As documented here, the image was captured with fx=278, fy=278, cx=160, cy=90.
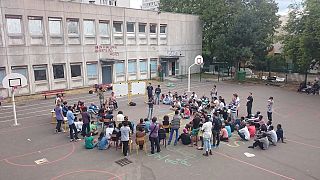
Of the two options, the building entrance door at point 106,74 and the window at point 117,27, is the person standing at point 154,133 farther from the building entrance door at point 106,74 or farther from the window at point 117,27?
the window at point 117,27

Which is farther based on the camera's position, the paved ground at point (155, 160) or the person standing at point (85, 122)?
the person standing at point (85, 122)

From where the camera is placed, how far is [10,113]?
877 inches

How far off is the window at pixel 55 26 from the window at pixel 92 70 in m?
5.23

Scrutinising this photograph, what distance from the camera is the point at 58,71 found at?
3127 cm

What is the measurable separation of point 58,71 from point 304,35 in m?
27.4

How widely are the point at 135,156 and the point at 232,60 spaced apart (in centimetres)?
2971

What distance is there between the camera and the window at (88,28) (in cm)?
3273

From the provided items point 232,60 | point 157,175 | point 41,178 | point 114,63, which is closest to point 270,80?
point 232,60

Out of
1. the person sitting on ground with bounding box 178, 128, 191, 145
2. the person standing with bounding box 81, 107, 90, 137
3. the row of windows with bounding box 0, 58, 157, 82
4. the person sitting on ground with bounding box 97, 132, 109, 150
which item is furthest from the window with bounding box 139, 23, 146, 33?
the person sitting on ground with bounding box 97, 132, 109, 150

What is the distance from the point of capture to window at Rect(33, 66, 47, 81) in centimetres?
2956

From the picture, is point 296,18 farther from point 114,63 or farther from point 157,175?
point 157,175

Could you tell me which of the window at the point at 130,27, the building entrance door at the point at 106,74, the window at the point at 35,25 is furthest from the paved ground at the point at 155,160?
the window at the point at 130,27

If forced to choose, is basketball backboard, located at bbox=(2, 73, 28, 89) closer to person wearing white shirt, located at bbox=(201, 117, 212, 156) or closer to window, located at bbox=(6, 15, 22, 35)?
window, located at bbox=(6, 15, 22, 35)

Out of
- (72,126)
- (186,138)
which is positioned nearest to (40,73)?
(72,126)
